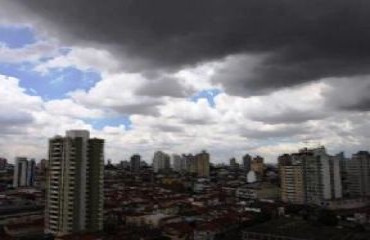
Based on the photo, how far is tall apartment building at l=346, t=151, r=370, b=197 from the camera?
99812mm

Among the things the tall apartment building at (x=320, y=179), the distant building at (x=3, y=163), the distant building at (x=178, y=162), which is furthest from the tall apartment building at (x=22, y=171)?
the distant building at (x=178, y=162)

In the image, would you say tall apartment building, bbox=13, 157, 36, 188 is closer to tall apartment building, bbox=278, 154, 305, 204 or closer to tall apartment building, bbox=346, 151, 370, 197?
tall apartment building, bbox=278, 154, 305, 204

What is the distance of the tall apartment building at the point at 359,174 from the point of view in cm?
9981

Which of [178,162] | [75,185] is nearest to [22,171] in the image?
[75,185]

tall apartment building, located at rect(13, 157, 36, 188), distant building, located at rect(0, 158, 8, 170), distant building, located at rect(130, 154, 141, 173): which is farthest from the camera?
distant building, located at rect(130, 154, 141, 173)

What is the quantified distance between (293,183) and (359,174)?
21.6 m

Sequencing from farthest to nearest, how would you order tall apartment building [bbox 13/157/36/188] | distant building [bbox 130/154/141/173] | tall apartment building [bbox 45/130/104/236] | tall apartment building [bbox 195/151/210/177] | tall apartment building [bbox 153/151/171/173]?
distant building [bbox 130/154/141/173] < tall apartment building [bbox 153/151/171/173] < tall apartment building [bbox 195/151/210/177] < tall apartment building [bbox 13/157/36/188] < tall apartment building [bbox 45/130/104/236]

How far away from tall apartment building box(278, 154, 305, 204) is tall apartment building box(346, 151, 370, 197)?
18280 mm

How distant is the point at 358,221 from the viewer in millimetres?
63719

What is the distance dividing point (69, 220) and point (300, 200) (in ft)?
168

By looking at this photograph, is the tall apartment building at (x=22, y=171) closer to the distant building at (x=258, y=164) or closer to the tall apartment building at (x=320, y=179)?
the tall apartment building at (x=320, y=179)

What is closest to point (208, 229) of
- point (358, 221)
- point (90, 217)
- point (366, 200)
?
point (90, 217)

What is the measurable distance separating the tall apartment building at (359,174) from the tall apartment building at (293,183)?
18.3 meters

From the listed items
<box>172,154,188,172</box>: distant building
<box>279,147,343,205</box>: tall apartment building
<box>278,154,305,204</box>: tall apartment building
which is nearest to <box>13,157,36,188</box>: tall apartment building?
<box>278,154,305,204</box>: tall apartment building
